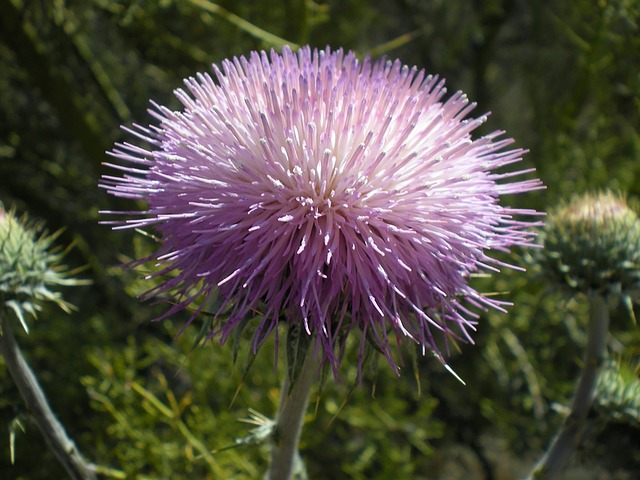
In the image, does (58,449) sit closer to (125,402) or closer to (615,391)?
(125,402)

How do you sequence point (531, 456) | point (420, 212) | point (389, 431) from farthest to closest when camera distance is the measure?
point (531, 456) → point (389, 431) → point (420, 212)

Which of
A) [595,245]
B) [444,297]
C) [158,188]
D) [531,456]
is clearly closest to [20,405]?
[158,188]

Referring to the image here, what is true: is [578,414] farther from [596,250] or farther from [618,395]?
[596,250]

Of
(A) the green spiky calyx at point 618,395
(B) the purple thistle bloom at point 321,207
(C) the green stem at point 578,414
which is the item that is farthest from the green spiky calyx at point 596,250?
(B) the purple thistle bloom at point 321,207

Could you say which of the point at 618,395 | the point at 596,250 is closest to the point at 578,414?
the point at 618,395

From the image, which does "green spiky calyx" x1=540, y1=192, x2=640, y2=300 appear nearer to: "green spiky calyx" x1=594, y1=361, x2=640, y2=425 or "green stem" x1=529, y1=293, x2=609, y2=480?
"green stem" x1=529, y1=293, x2=609, y2=480

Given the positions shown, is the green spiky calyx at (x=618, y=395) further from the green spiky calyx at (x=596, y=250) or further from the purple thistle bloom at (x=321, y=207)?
the purple thistle bloom at (x=321, y=207)
